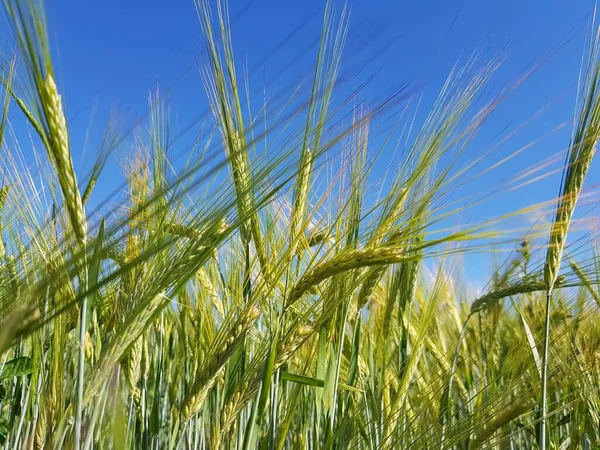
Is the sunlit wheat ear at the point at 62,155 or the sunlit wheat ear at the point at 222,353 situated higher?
the sunlit wheat ear at the point at 62,155

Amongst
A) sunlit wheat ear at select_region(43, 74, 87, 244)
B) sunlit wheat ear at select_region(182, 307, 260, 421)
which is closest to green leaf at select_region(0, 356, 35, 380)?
sunlit wheat ear at select_region(182, 307, 260, 421)

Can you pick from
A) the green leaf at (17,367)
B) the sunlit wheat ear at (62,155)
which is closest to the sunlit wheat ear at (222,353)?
the sunlit wheat ear at (62,155)

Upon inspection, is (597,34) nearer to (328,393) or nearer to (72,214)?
(328,393)

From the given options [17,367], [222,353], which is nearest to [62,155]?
[222,353]

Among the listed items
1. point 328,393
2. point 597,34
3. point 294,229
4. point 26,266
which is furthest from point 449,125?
point 26,266

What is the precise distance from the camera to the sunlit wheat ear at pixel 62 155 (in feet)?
Result: 2.64

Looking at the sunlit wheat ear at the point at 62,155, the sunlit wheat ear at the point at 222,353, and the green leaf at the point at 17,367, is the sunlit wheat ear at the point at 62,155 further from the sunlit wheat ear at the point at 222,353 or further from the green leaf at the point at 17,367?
the green leaf at the point at 17,367

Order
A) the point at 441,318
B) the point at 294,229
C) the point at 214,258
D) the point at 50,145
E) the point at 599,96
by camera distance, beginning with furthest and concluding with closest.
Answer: the point at 441,318, the point at 214,258, the point at 599,96, the point at 294,229, the point at 50,145

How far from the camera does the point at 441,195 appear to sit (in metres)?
1.11

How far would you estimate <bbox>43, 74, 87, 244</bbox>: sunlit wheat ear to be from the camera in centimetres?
81

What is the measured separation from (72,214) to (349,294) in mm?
581

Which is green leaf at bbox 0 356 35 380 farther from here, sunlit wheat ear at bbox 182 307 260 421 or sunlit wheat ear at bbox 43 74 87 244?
sunlit wheat ear at bbox 43 74 87 244

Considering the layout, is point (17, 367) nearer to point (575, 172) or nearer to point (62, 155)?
point (62, 155)

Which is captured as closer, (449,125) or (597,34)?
(449,125)
